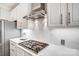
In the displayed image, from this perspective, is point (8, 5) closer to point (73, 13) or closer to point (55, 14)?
point (55, 14)

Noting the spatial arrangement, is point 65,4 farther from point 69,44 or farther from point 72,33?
point 69,44

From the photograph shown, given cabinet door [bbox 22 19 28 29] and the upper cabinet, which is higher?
the upper cabinet

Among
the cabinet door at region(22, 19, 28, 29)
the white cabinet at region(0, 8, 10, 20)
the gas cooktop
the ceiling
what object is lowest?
the gas cooktop

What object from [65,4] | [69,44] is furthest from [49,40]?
[65,4]

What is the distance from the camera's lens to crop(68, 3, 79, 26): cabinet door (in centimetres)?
93

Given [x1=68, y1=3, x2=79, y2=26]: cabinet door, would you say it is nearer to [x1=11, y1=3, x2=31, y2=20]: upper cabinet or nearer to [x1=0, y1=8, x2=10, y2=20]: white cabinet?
[x1=11, y1=3, x2=31, y2=20]: upper cabinet

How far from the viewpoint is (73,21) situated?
3.06 feet

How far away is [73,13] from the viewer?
3.14 ft

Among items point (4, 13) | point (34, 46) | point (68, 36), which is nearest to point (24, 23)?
point (4, 13)

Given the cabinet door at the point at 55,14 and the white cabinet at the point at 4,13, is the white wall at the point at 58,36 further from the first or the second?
the white cabinet at the point at 4,13

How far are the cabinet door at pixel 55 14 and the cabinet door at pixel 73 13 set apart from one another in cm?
15

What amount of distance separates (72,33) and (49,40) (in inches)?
20.0

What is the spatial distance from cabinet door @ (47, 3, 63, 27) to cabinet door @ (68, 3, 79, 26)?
0.48 ft

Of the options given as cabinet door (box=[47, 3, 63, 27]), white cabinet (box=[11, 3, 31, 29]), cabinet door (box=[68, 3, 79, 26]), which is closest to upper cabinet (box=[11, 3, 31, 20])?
white cabinet (box=[11, 3, 31, 29])
